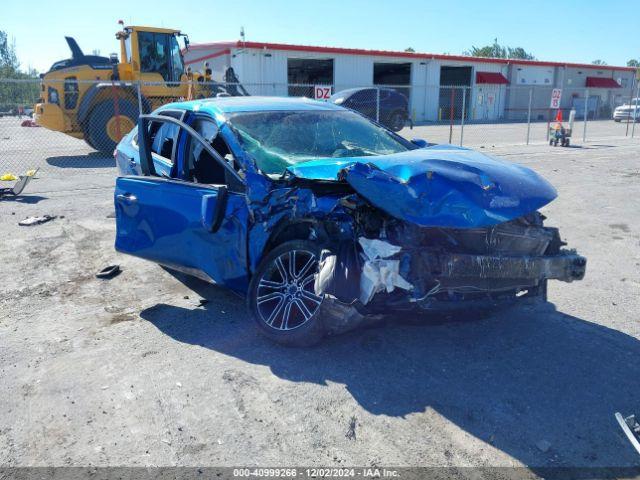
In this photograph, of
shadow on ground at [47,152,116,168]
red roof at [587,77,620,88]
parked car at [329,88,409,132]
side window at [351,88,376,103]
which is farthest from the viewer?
red roof at [587,77,620,88]

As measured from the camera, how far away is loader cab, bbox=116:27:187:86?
49.9ft

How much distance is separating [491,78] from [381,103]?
23.6 metres

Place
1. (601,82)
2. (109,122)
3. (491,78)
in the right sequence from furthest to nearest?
(601,82), (491,78), (109,122)

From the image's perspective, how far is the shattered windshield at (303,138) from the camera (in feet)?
14.6

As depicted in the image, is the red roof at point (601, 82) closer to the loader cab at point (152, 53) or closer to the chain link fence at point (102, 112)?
the chain link fence at point (102, 112)

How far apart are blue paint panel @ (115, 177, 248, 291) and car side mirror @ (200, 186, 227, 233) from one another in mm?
55

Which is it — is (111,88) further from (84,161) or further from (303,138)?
(303,138)

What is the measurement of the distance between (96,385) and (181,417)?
75cm

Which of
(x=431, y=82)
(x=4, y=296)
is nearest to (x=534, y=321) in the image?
(x=4, y=296)

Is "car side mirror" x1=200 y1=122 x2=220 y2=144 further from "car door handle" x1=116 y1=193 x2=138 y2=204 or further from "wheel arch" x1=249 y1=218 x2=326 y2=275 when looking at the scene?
"wheel arch" x1=249 y1=218 x2=326 y2=275

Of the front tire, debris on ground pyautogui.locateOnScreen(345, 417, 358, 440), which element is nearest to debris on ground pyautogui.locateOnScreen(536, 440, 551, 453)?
debris on ground pyautogui.locateOnScreen(345, 417, 358, 440)

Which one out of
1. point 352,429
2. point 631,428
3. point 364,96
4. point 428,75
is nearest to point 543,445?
point 631,428

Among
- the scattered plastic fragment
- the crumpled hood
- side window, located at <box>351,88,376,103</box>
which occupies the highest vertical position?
side window, located at <box>351,88,376,103</box>

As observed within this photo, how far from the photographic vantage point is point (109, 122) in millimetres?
14992
